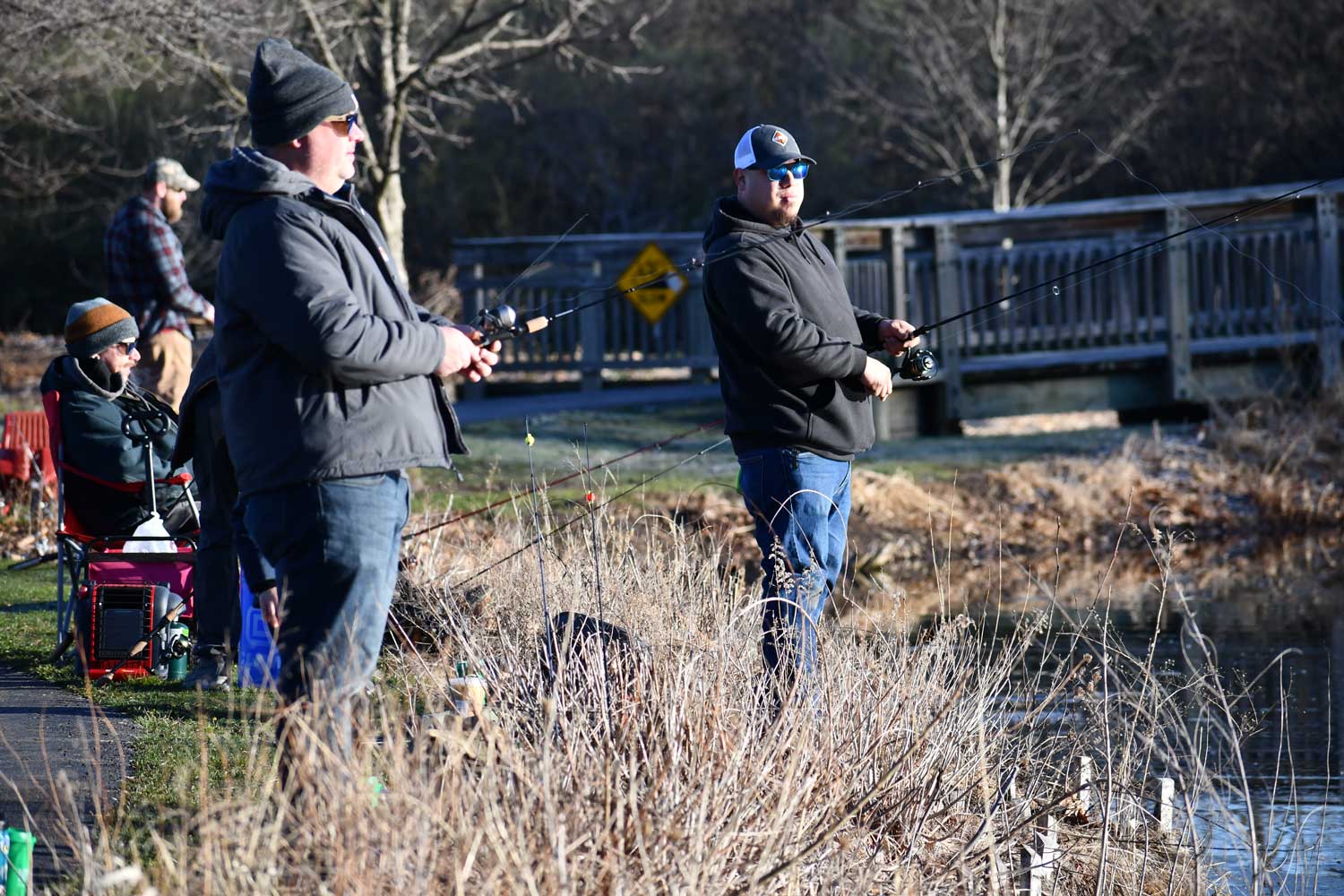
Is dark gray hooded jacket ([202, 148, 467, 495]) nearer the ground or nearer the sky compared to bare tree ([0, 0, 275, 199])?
nearer the ground

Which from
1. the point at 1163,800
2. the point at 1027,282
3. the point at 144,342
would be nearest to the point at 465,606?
the point at 1163,800

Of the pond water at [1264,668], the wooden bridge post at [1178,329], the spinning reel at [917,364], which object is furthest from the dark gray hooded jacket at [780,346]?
the wooden bridge post at [1178,329]

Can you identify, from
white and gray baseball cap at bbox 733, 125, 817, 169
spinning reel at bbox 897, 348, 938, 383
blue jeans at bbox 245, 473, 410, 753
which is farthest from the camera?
spinning reel at bbox 897, 348, 938, 383

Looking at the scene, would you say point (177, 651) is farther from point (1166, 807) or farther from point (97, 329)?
point (1166, 807)

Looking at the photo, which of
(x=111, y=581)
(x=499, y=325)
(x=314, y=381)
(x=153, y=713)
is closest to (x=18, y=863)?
(x=314, y=381)

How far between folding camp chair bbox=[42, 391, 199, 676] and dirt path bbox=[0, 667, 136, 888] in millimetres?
240

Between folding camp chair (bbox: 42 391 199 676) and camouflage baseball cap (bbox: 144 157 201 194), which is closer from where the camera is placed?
folding camp chair (bbox: 42 391 199 676)

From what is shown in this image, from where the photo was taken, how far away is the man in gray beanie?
3.73 m

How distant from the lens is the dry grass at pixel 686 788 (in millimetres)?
3275

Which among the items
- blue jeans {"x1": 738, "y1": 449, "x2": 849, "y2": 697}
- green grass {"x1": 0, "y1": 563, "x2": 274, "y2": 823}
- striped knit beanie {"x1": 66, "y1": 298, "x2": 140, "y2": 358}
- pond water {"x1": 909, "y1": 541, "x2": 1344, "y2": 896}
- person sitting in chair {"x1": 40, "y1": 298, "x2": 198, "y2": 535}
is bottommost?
pond water {"x1": 909, "y1": 541, "x2": 1344, "y2": 896}

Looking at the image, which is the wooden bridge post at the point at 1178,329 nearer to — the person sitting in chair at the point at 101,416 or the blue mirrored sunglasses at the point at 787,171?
the person sitting in chair at the point at 101,416

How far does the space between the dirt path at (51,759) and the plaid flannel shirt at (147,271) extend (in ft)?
9.40

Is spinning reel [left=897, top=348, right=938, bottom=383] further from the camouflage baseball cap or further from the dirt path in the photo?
the camouflage baseball cap

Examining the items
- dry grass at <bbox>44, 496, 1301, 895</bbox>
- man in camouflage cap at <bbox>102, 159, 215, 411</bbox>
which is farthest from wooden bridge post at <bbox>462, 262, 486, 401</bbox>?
dry grass at <bbox>44, 496, 1301, 895</bbox>
